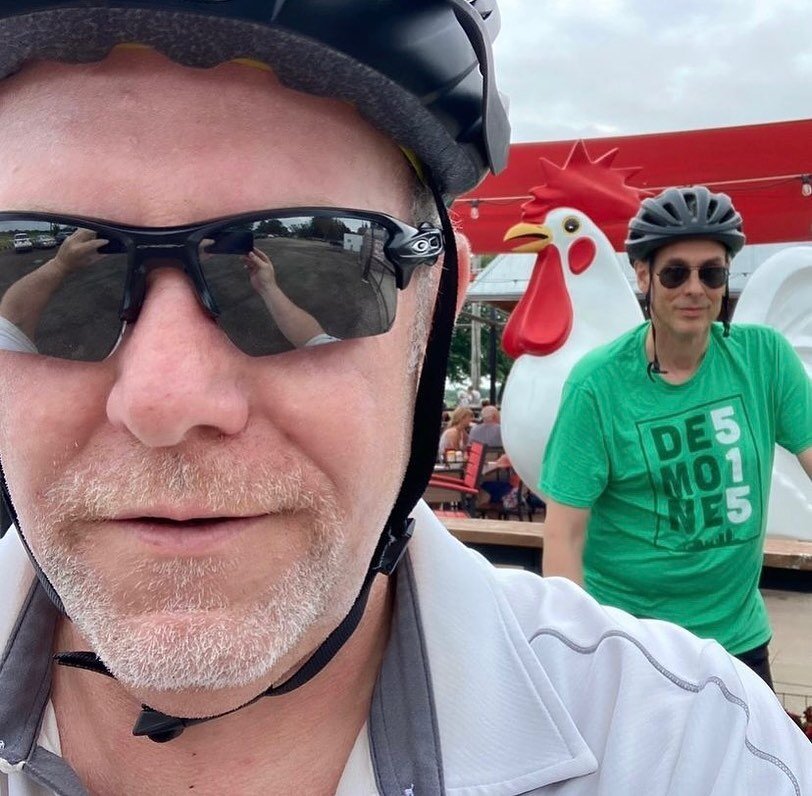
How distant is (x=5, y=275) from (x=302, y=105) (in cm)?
43

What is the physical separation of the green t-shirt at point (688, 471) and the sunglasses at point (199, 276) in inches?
59.4

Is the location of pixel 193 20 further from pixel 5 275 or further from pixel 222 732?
pixel 222 732

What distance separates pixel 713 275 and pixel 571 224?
2.31 metres

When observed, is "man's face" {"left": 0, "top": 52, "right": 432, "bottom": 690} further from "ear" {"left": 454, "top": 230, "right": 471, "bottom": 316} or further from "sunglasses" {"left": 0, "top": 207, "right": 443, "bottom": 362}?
"ear" {"left": 454, "top": 230, "right": 471, "bottom": 316}

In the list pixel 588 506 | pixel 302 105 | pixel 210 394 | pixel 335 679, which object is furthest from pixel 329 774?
pixel 588 506

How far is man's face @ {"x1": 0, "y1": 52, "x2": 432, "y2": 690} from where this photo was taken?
2.93ft

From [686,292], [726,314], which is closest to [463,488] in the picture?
[726,314]

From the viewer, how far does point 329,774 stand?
3.65ft

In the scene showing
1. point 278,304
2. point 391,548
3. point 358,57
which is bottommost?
point 391,548

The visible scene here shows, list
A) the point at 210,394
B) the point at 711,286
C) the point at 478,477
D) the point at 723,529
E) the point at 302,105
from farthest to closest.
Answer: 1. the point at 478,477
2. the point at 711,286
3. the point at 723,529
4. the point at 302,105
5. the point at 210,394

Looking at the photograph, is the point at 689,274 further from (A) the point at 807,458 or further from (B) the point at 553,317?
(B) the point at 553,317

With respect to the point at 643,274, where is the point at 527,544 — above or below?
below

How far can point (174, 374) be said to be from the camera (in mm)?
884

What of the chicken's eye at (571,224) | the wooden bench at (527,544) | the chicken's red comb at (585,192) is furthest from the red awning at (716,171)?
the wooden bench at (527,544)
